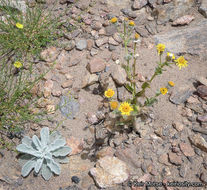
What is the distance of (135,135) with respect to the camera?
263 centimetres

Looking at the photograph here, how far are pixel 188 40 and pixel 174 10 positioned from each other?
66cm

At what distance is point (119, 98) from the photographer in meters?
2.89

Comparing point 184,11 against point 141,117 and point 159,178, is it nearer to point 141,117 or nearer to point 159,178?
point 141,117

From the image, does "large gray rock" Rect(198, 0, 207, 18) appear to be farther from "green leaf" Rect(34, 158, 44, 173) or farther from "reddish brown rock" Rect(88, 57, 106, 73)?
"green leaf" Rect(34, 158, 44, 173)

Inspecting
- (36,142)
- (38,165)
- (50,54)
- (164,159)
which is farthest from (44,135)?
(164,159)

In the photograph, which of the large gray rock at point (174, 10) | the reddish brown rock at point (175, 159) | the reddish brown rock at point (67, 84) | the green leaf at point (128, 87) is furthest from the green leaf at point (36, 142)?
the large gray rock at point (174, 10)

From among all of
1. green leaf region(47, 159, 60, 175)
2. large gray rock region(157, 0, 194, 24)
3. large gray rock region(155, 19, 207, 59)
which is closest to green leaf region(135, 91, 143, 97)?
large gray rock region(155, 19, 207, 59)

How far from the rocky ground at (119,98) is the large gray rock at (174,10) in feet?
0.05

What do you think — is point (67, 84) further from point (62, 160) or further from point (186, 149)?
→ point (186, 149)

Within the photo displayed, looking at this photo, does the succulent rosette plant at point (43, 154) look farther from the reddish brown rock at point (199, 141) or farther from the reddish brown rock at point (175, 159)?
the reddish brown rock at point (199, 141)

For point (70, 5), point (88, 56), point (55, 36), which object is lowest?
point (88, 56)

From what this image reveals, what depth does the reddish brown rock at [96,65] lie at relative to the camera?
10.2 feet

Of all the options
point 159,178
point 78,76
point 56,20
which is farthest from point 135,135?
point 56,20

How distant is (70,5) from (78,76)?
1503 mm
